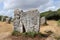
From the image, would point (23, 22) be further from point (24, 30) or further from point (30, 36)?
point (30, 36)

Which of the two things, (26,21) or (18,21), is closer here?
(26,21)

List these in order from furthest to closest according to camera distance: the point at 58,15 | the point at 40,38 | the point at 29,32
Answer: the point at 58,15
the point at 29,32
the point at 40,38

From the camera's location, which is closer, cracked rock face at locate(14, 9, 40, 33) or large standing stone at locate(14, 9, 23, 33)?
cracked rock face at locate(14, 9, 40, 33)

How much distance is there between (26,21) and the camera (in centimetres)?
1620

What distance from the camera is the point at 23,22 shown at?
53.6ft

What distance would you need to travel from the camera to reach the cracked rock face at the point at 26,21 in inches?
622

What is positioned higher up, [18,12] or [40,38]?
[18,12]

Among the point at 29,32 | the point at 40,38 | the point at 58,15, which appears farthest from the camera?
the point at 58,15

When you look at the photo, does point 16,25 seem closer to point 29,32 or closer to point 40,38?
point 29,32

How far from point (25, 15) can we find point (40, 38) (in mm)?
2593

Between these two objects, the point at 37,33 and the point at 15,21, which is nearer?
A: the point at 37,33

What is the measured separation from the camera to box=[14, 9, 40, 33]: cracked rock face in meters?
15.8

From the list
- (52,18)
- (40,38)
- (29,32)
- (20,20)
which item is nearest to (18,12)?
(20,20)

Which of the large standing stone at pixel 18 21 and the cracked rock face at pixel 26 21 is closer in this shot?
the cracked rock face at pixel 26 21
